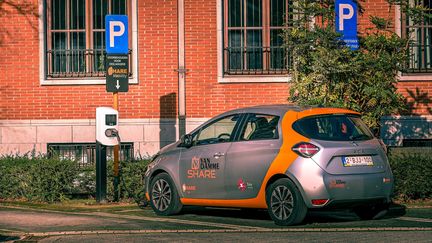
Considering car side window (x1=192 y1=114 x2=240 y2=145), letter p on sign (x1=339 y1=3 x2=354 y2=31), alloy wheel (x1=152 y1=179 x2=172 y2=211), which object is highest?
letter p on sign (x1=339 y1=3 x2=354 y2=31)

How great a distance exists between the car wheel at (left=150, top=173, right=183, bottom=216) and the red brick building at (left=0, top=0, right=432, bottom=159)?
6.95m

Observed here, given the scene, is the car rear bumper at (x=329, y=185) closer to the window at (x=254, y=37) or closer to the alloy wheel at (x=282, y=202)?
the alloy wheel at (x=282, y=202)

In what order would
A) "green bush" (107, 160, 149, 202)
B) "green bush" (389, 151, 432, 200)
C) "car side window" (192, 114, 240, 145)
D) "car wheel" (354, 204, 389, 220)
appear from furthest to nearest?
"green bush" (107, 160, 149, 202), "green bush" (389, 151, 432, 200), "car side window" (192, 114, 240, 145), "car wheel" (354, 204, 389, 220)

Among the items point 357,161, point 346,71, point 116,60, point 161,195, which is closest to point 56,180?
point 116,60

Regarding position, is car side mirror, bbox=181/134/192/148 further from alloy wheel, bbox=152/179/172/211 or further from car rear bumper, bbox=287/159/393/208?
car rear bumper, bbox=287/159/393/208

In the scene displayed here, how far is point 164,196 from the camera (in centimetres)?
1531

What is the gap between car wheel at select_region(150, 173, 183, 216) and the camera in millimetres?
15172

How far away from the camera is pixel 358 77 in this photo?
18922mm

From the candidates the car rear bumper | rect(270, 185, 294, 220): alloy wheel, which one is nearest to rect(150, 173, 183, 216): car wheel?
rect(270, 185, 294, 220): alloy wheel

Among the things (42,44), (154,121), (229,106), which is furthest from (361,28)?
(42,44)

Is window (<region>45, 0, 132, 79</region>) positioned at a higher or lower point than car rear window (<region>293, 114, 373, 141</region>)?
higher

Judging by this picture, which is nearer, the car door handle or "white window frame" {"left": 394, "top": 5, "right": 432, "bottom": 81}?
the car door handle

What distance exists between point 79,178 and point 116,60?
7.02 feet

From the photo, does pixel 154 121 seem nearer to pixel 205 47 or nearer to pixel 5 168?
pixel 205 47
